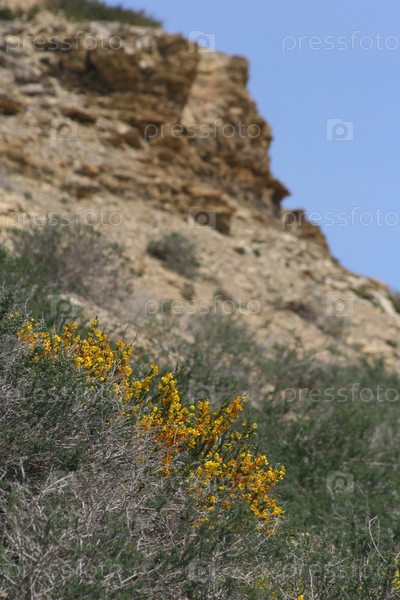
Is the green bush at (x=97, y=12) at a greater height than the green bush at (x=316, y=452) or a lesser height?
greater

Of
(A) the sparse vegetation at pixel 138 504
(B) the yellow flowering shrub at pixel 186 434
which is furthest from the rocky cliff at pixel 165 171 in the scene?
(A) the sparse vegetation at pixel 138 504

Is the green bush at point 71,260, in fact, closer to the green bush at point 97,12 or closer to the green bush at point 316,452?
the green bush at point 316,452

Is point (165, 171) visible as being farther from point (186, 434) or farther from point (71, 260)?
point (186, 434)

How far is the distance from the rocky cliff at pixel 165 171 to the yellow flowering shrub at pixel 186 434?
5.99 metres

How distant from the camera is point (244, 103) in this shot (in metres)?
19.4

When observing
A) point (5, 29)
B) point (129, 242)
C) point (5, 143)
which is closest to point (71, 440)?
point (129, 242)

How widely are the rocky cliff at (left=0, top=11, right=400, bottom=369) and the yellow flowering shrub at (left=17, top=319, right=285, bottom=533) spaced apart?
19.7 ft

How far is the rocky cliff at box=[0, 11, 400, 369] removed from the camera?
1250cm

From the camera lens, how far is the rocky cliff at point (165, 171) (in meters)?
12.5

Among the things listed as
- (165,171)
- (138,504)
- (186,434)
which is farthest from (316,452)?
(165,171)

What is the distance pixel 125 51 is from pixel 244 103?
4.58m

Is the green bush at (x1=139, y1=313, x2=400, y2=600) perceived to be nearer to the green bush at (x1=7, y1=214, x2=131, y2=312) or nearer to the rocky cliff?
the green bush at (x1=7, y1=214, x2=131, y2=312)

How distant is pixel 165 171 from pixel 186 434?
38.7ft

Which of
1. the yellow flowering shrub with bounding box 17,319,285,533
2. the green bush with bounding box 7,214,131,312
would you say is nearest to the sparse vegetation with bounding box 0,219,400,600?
the yellow flowering shrub with bounding box 17,319,285,533
